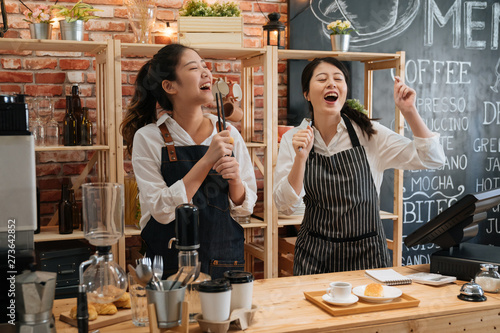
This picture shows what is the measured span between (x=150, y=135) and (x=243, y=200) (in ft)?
1.60

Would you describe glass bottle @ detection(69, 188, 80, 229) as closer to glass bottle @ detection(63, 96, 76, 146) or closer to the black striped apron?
glass bottle @ detection(63, 96, 76, 146)

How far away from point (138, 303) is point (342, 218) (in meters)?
1.25

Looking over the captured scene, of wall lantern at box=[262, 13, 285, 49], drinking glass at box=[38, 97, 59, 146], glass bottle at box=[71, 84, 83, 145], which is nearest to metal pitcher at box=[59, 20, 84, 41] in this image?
glass bottle at box=[71, 84, 83, 145]

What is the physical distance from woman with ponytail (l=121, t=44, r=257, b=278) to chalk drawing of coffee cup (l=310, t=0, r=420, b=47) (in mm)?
1825

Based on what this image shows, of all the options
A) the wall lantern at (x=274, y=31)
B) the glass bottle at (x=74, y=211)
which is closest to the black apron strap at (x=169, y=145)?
the glass bottle at (x=74, y=211)

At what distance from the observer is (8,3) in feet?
11.0

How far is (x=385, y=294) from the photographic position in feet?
5.81

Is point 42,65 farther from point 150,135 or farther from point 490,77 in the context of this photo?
point 490,77

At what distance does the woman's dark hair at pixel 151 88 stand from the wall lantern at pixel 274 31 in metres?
1.28

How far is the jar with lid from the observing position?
1864 mm

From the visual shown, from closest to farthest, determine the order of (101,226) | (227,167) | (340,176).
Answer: (101,226) → (227,167) → (340,176)

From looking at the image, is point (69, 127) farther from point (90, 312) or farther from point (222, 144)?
point (90, 312)

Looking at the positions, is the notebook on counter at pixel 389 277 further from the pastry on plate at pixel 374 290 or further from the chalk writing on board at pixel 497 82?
the chalk writing on board at pixel 497 82

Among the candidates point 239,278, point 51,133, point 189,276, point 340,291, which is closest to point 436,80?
point 51,133
